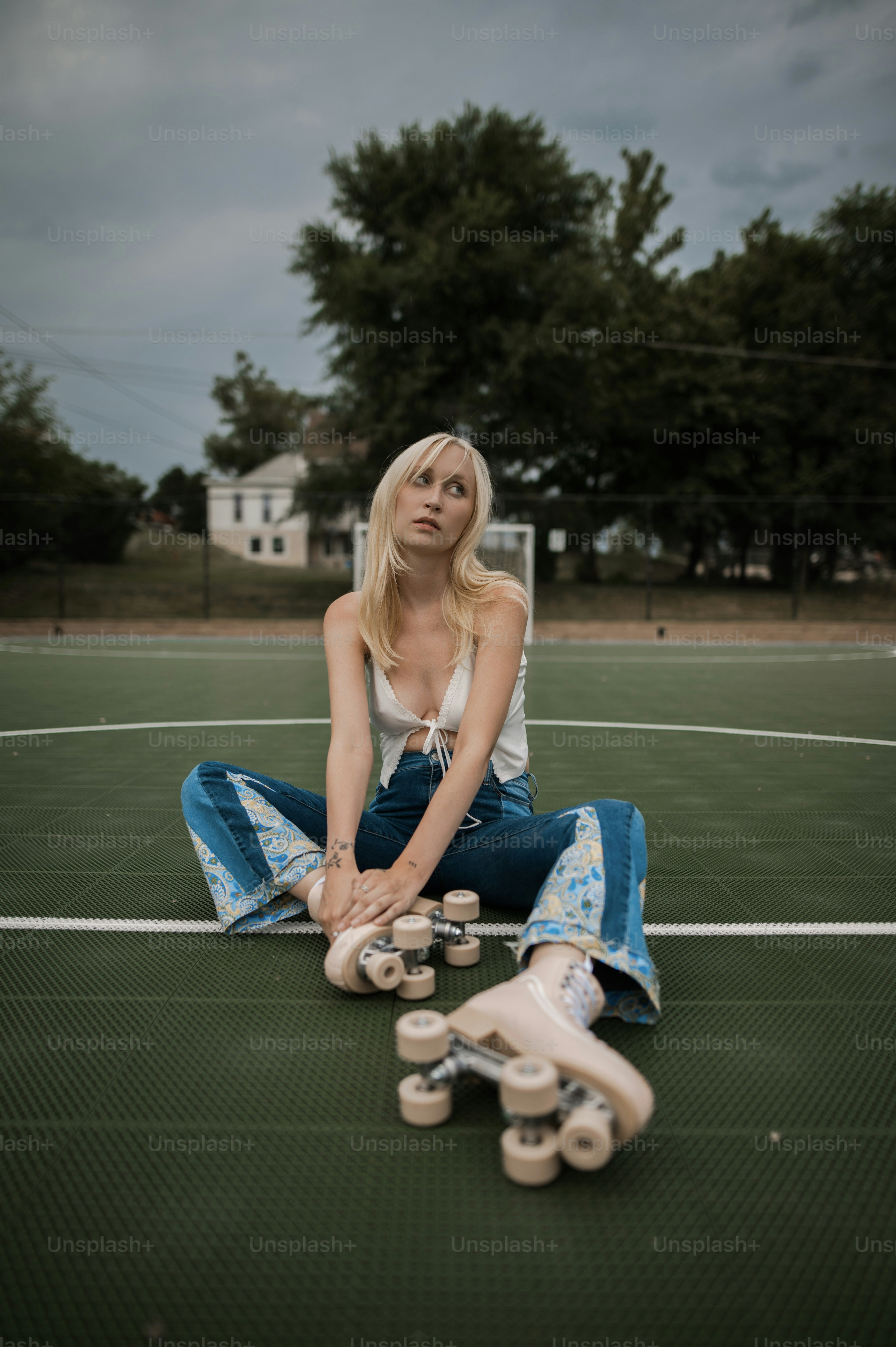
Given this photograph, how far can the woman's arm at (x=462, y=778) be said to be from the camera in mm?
1763

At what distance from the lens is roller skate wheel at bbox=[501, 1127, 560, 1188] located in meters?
1.22

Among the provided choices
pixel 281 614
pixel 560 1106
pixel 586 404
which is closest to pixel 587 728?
pixel 560 1106

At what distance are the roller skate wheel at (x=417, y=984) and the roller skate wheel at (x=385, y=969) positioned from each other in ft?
0.08

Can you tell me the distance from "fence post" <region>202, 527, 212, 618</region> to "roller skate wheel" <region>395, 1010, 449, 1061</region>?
15.9 m

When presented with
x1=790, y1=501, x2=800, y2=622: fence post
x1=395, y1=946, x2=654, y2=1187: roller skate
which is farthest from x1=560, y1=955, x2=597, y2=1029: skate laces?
x1=790, y1=501, x2=800, y2=622: fence post

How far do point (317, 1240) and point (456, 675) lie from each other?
1309 mm

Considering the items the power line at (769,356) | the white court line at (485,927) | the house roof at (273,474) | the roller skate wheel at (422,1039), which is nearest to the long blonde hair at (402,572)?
the white court line at (485,927)

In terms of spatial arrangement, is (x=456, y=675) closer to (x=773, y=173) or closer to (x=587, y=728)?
(x=587, y=728)

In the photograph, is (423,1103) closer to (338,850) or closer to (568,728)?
(338,850)

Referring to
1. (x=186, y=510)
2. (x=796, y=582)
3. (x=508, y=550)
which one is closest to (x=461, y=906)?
(x=508, y=550)

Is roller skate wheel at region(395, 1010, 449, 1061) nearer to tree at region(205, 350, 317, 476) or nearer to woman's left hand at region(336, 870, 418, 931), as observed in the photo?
woman's left hand at region(336, 870, 418, 931)

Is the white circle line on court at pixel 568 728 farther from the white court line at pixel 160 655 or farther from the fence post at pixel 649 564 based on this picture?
the fence post at pixel 649 564

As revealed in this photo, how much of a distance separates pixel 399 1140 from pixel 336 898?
1.81ft

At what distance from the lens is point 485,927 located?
2266 mm
